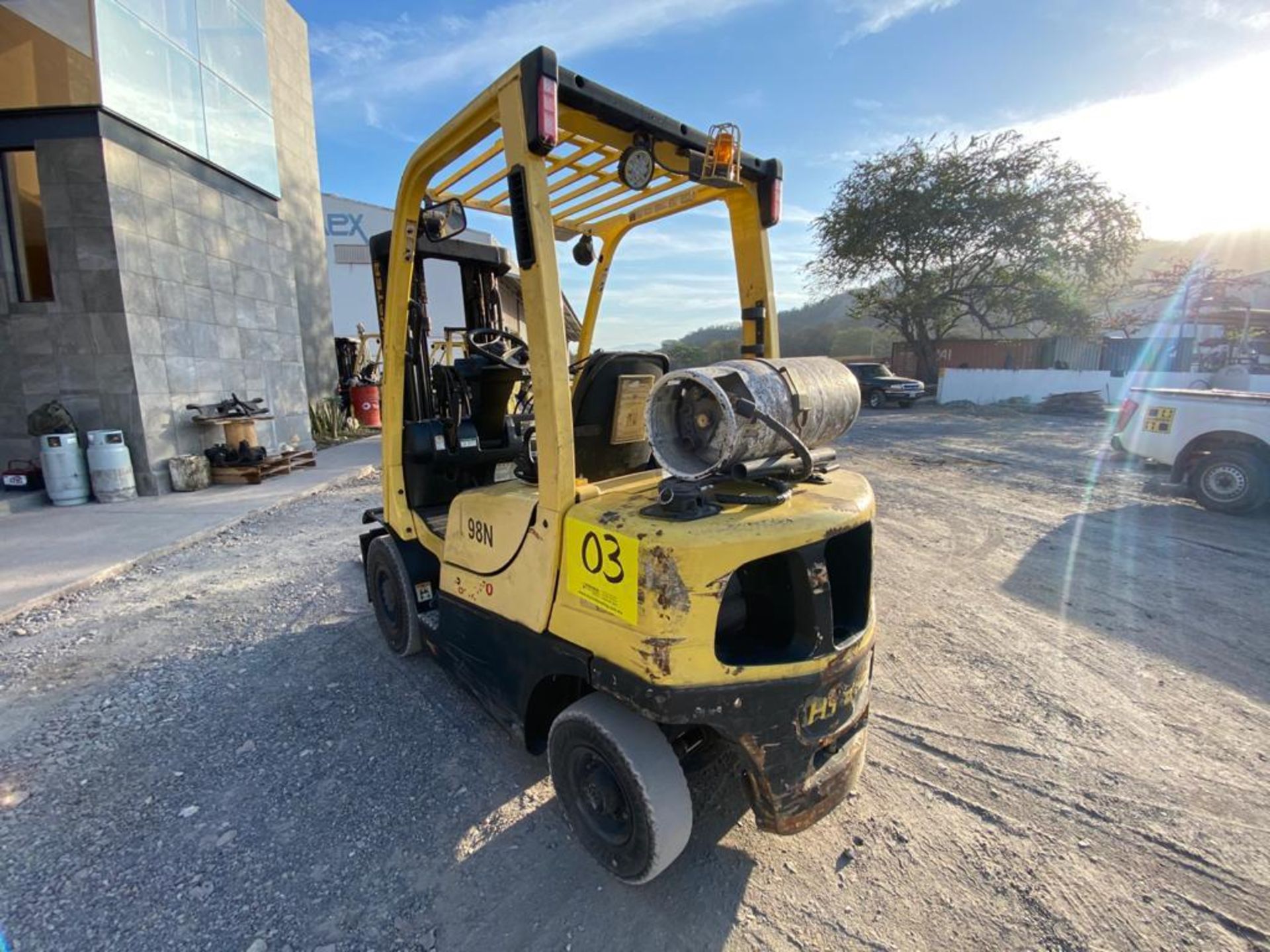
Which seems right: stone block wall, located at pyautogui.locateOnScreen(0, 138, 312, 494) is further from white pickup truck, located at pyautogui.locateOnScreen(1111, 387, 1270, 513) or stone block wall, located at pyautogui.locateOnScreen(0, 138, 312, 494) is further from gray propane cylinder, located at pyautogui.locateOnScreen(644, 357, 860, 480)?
white pickup truck, located at pyautogui.locateOnScreen(1111, 387, 1270, 513)

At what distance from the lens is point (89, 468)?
7.07 metres

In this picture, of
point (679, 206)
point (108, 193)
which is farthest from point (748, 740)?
point (108, 193)

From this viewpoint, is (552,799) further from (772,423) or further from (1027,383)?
(1027,383)

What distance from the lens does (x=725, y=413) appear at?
1.86m

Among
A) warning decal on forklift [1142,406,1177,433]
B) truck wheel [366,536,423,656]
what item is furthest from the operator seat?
warning decal on forklift [1142,406,1177,433]

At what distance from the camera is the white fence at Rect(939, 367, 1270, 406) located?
1986 centimetres

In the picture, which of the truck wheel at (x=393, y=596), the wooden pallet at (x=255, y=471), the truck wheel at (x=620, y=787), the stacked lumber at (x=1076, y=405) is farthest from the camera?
the stacked lumber at (x=1076, y=405)

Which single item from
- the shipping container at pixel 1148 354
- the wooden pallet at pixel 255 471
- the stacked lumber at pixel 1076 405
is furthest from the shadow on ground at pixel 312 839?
the shipping container at pixel 1148 354

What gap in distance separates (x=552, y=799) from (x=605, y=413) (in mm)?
1612

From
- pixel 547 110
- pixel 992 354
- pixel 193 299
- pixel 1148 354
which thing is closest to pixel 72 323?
pixel 193 299

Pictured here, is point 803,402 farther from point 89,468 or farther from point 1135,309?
point 1135,309

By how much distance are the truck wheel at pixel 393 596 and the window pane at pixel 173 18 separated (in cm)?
821

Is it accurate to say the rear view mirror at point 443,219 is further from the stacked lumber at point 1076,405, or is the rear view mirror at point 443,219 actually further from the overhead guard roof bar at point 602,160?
the stacked lumber at point 1076,405

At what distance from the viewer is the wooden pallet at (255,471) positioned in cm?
816
